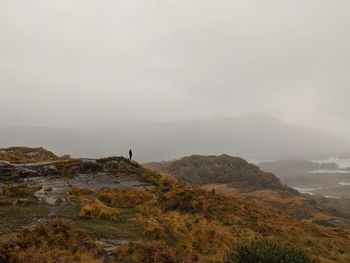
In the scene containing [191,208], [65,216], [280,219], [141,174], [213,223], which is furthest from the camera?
→ [141,174]

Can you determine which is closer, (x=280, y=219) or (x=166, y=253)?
(x=166, y=253)

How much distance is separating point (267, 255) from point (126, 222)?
450 inches

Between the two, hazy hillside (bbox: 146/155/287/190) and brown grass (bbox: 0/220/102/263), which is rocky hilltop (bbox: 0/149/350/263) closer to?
brown grass (bbox: 0/220/102/263)

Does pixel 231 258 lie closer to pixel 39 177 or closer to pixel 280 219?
pixel 280 219

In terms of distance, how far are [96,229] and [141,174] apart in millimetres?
19639

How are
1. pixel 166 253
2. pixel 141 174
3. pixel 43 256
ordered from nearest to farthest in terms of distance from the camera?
pixel 43 256 < pixel 166 253 < pixel 141 174

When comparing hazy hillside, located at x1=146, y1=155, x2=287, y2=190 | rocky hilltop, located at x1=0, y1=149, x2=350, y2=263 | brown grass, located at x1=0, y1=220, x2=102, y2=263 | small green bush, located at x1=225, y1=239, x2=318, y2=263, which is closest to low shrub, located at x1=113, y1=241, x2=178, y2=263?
rocky hilltop, located at x1=0, y1=149, x2=350, y2=263

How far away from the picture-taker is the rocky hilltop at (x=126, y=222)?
711 inches

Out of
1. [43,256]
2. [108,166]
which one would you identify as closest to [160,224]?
[43,256]

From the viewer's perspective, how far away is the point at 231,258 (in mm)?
17812

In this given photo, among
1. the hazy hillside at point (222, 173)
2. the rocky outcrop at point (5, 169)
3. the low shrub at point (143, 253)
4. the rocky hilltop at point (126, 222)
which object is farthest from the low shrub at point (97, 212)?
the hazy hillside at point (222, 173)

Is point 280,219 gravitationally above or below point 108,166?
below

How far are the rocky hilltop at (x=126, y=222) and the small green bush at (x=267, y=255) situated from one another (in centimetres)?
5

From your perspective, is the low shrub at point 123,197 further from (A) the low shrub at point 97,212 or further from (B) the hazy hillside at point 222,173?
(B) the hazy hillside at point 222,173
